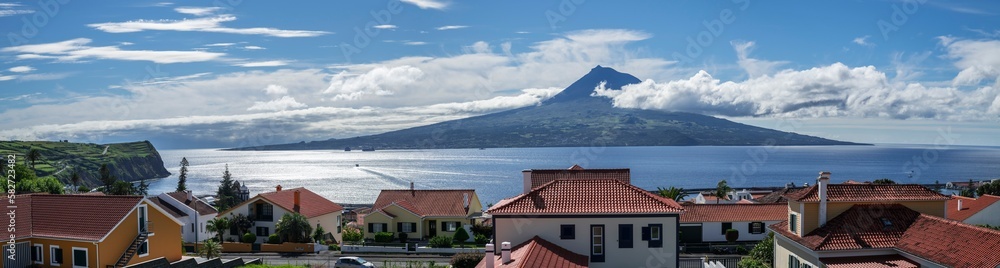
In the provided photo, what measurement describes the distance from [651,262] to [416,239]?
27175mm

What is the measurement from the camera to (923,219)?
80.5ft

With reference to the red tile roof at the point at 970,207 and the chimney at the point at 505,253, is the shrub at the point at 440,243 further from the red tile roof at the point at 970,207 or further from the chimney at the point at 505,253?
the red tile roof at the point at 970,207

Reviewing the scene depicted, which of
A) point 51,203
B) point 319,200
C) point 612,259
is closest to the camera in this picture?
point 612,259

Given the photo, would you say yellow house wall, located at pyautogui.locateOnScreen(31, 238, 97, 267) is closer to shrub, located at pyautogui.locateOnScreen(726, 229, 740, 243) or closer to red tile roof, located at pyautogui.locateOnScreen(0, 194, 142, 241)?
red tile roof, located at pyautogui.locateOnScreen(0, 194, 142, 241)

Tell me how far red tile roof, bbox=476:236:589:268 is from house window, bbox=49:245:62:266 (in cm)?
1827

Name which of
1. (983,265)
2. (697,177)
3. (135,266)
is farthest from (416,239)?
(697,177)

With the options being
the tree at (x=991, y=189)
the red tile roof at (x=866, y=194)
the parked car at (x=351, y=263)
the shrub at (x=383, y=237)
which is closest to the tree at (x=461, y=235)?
the shrub at (x=383, y=237)

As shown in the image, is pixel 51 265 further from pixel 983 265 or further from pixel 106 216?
pixel 983 265

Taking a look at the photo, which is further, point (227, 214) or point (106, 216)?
point (227, 214)

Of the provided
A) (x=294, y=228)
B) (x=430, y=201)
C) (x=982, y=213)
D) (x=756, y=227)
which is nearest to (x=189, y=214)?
(x=294, y=228)

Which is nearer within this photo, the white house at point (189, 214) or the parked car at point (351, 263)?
the parked car at point (351, 263)

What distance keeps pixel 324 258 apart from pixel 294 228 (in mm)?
5873

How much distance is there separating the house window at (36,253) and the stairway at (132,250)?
3.29 m

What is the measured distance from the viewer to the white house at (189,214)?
168 ft
